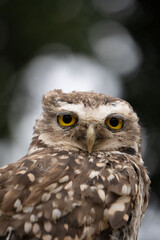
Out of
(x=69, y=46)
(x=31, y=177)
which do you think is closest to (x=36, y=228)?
(x=31, y=177)

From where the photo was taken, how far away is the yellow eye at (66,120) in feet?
11.0

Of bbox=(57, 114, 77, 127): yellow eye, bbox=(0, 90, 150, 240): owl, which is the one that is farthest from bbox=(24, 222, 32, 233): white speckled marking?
bbox=(57, 114, 77, 127): yellow eye

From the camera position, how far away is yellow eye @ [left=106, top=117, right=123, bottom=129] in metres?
3.37

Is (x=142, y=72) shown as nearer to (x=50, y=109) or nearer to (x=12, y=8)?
(x=12, y=8)

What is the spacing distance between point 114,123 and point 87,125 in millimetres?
253

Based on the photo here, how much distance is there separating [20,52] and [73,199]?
21.4ft

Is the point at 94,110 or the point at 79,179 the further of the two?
the point at 94,110

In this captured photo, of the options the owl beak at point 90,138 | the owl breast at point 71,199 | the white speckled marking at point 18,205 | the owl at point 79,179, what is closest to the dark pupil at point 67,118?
the owl at point 79,179

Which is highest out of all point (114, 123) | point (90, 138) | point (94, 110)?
point (94, 110)

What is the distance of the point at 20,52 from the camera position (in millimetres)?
8805

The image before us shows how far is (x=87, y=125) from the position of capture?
10.8 feet

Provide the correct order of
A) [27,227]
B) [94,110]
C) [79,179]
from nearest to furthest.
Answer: [27,227] < [79,179] < [94,110]

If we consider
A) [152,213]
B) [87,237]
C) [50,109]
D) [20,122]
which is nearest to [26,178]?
[87,237]

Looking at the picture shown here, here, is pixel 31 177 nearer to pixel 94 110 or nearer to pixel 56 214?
pixel 56 214
